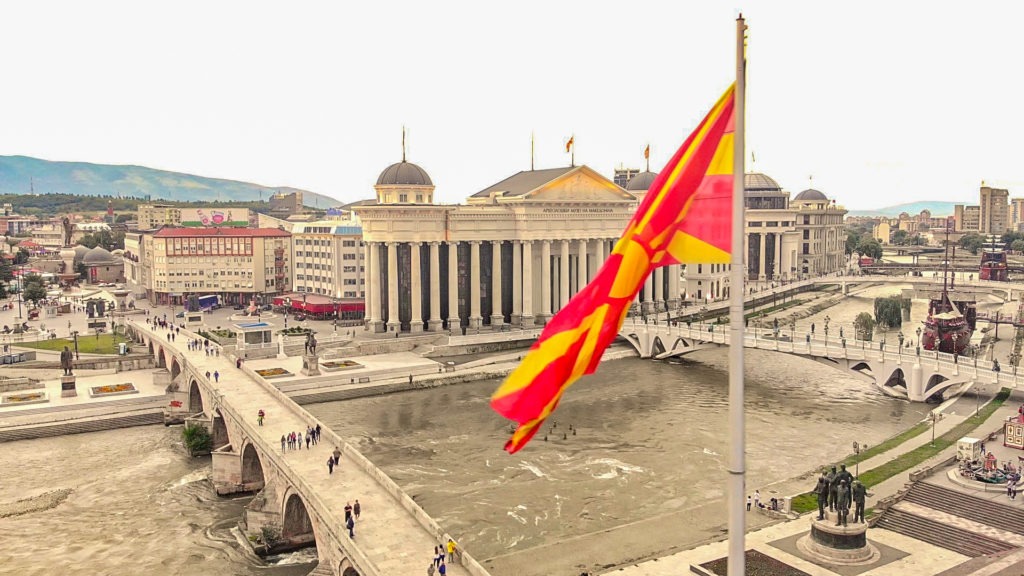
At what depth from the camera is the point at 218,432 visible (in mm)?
67250

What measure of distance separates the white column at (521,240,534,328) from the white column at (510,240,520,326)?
0.73 m

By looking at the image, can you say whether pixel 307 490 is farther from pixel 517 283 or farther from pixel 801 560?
pixel 517 283

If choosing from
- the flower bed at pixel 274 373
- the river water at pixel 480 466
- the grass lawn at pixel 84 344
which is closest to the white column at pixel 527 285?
the river water at pixel 480 466

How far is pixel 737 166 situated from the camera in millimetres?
14680

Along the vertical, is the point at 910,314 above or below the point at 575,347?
below

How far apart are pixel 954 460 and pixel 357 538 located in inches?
1420

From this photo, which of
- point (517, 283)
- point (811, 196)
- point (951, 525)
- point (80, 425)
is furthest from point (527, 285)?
point (811, 196)

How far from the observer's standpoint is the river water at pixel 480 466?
1864 inches

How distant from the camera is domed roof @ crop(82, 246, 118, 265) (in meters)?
189

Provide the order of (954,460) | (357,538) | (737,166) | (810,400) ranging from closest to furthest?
(737,166) < (357,538) < (954,460) < (810,400)

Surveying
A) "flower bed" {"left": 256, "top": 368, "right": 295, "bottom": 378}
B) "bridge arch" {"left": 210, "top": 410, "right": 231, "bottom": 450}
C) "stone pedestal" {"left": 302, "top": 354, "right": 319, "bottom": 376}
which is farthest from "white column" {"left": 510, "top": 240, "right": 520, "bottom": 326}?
"bridge arch" {"left": 210, "top": 410, "right": 231, "bottom": 450}

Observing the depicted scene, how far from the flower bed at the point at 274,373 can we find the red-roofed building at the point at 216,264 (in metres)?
58.1

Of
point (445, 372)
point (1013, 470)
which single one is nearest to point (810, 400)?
point (1013, 470)

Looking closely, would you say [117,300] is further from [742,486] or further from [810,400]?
[742,486]
